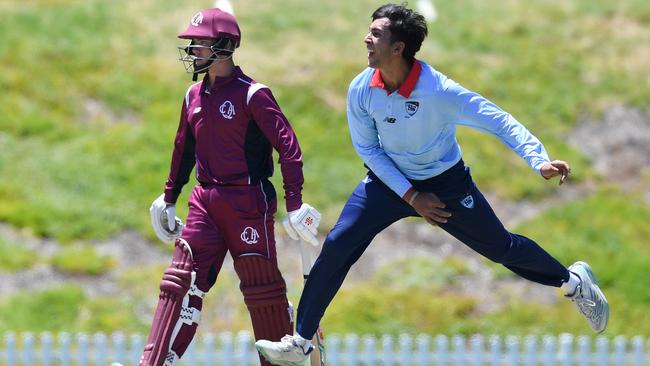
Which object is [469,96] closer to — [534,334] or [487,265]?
[534,334]

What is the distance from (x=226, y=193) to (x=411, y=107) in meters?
1.16

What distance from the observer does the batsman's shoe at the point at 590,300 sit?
7094 mm

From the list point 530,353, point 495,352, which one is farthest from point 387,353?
point 530,353

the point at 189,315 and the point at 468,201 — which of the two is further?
the point at 189,315

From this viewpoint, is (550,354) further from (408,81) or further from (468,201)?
(408,81)

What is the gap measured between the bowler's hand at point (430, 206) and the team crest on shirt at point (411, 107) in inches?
16.9

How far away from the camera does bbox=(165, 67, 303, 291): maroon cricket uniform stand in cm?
666

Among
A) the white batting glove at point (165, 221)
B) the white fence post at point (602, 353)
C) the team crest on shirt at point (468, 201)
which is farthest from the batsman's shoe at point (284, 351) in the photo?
A: the white fence post at point (602, 353)

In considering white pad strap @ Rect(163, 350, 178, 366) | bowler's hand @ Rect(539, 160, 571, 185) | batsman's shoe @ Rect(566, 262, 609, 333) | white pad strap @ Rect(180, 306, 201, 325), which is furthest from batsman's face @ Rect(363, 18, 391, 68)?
white pad strap @ Rect(163, 350, 178, 366)

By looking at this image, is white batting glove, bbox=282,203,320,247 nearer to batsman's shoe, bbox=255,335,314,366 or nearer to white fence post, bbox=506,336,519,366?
batsman's shoe, bbox=255,335,314,366

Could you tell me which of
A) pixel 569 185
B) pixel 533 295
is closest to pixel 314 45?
pixel 569 185

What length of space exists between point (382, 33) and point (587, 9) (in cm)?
1357

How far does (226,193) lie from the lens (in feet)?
22.2

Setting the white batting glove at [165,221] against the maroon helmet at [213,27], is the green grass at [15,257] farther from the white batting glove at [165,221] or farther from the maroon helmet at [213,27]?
the maroon helmet at [213,27]
